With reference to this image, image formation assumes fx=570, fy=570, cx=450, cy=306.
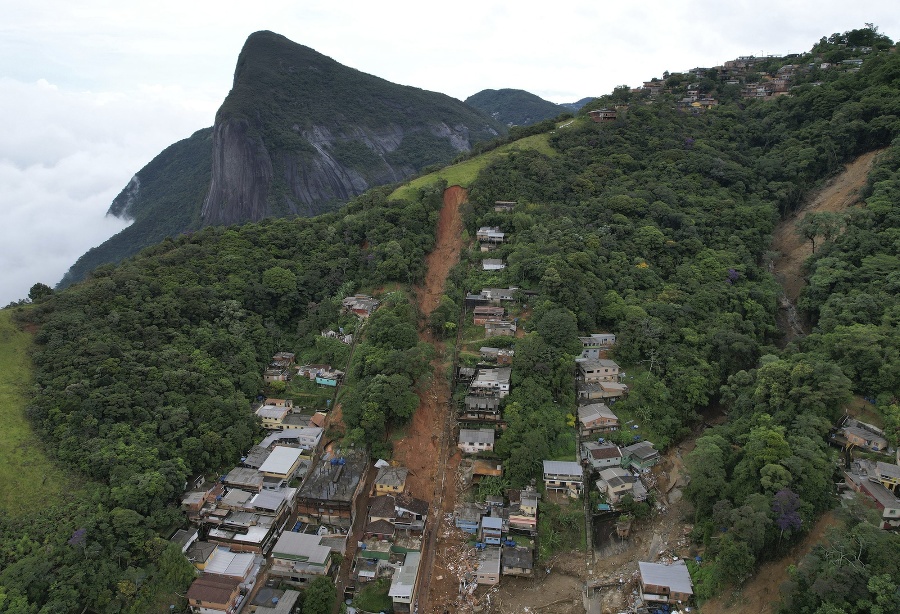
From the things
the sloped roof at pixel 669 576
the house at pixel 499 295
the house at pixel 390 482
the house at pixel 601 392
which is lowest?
the sloped roof at pixel 669 576

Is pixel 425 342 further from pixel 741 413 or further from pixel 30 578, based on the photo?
pixel 30 578

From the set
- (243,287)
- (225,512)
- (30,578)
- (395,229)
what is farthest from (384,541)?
(395,229)

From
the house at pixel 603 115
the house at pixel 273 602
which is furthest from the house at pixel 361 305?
the house at pixel 603 115

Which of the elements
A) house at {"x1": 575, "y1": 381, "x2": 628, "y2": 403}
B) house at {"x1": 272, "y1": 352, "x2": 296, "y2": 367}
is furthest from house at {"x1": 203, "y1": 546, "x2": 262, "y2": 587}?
house at {"x1": 575, "y1": 381, "x2": 628, "y2": 403}

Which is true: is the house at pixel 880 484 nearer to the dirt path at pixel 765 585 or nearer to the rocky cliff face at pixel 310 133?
the dirt path at pixel 765 585

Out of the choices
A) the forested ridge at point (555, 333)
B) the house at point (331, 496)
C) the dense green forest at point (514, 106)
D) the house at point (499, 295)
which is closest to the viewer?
the forested ridge at point (555, 333)

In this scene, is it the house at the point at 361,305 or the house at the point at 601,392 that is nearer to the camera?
the house at the point at 601,392

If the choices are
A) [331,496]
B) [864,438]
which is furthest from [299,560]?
[864,438]

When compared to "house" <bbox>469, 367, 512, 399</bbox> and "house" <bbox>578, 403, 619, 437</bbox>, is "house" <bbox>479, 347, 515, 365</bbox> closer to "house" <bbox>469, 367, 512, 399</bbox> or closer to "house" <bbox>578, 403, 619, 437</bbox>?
"house" <bbox>469, 367, 512, 399</bbox>
